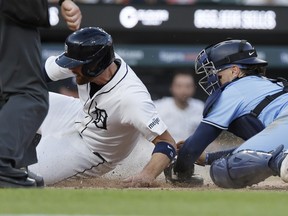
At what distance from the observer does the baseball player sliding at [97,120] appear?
251 inches

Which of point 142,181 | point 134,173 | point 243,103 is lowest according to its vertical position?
point 134,173

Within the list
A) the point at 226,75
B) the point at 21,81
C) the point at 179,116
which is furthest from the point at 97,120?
the point at 179,116

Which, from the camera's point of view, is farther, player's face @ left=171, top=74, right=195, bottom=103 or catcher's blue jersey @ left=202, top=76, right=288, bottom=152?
A: player's face @ left=171, top=74, right=195, bottom=103

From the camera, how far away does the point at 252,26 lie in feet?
44.6

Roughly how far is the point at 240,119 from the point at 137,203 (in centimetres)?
234

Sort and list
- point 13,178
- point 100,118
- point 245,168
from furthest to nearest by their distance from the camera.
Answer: point 100,118
point 245,168
point 13,178

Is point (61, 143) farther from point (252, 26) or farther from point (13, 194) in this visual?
point (252, 26)

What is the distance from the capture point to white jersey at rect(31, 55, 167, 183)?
21.0ft

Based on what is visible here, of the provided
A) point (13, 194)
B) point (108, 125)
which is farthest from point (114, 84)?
point (13, 194)

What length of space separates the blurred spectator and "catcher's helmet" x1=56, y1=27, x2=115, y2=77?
569 centimetres

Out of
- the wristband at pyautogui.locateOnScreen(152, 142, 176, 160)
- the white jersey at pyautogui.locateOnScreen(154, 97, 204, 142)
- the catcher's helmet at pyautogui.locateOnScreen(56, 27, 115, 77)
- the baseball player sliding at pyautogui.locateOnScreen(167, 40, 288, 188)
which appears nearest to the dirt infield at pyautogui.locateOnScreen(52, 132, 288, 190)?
the baseball player sliding at pyautogui.locateOnScreen(167, 40, 288, 188)

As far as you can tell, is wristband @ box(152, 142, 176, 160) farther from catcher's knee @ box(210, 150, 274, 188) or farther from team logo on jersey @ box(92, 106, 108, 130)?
team logo on jersey @ box(92, 106, 108, 130)

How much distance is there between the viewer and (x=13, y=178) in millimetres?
5293

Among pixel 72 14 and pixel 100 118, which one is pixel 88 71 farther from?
pixel 72 14
